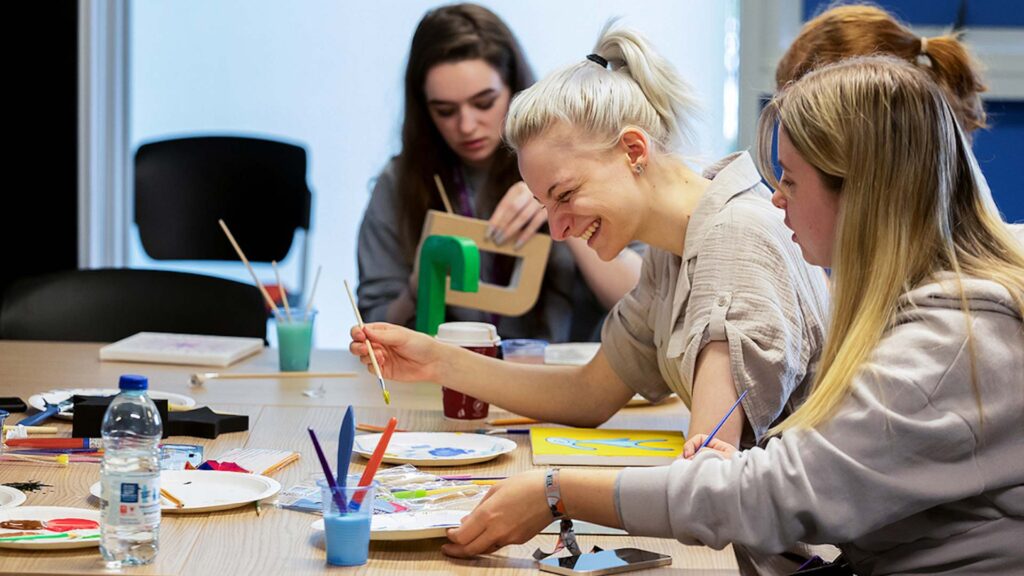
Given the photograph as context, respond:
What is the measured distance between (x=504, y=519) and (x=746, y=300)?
0.53 metres

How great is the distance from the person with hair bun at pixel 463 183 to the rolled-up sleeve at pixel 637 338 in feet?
3.17

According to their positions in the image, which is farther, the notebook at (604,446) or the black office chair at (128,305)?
the black office chair at (128,305)

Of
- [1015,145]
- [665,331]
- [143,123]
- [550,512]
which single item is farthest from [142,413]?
[143,123]

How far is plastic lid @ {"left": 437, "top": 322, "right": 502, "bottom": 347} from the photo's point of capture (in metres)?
2.01

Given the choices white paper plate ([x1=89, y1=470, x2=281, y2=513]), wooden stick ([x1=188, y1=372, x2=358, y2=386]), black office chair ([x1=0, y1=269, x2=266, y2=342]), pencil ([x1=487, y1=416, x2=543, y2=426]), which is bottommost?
black office chair ([x1=0, y1=269, x2=266, y2=342])

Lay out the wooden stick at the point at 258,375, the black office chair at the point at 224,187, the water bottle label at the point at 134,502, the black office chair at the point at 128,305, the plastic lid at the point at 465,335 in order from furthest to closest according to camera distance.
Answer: the black office chair at the point at 224,187
the black office chair at the point at 128,305
the wooden stick at the point at 258,375
the plastic lid at the point at 465,335
the water bottle label at the point at 134,502

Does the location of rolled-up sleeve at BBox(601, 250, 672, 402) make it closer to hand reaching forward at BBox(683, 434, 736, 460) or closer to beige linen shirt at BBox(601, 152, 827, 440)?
beige linen shirt at BBox(601, 152, 827, 440)

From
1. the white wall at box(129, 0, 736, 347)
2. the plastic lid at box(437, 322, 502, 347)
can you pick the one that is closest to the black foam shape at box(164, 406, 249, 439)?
the plastic lid at box(437, 322, 502, 347)

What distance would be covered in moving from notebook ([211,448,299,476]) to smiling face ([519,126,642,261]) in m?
0.55

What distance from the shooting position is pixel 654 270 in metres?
1.91

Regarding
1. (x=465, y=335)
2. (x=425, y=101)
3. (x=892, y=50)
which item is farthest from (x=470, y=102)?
(x=465, y=335)

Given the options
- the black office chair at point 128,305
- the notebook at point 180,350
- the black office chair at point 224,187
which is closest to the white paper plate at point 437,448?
the notebook at point 180,350

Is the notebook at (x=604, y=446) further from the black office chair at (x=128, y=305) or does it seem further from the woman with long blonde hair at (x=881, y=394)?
the black office chair at (x=128, y=305)

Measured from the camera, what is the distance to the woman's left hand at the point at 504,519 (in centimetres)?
124
